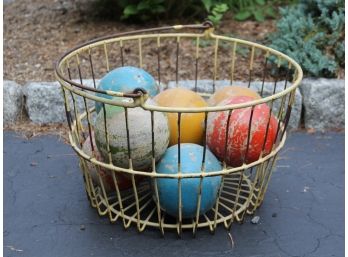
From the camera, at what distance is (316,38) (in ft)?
11.6

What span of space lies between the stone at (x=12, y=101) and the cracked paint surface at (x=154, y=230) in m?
0.33

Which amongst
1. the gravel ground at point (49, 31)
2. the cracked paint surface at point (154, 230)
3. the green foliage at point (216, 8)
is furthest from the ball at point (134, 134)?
the green foliage at point (216, 8)

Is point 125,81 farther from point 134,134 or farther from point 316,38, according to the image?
point 316,38

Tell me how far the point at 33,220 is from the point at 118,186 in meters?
0.40

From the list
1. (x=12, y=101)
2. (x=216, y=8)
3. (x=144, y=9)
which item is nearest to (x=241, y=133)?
(x=12, y=101)

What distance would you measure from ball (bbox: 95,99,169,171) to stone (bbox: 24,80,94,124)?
1209 millimetres

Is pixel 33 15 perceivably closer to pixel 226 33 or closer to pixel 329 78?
pixel 226 33

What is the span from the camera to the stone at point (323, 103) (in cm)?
335

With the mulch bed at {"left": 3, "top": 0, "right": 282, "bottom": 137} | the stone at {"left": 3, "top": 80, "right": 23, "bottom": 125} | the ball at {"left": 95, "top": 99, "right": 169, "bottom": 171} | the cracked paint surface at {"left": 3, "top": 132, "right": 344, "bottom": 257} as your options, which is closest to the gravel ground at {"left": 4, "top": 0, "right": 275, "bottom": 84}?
the mulch bed at {"left": 3, "top": 0, "right": 282, "bottom": 137}

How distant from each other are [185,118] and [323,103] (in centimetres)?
129

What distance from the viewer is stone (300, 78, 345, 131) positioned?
11.0 feet

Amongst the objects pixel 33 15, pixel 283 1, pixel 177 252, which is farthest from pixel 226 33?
pixel 177 252

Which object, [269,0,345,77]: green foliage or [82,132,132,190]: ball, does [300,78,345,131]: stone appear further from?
[82,132,132,190]: ball

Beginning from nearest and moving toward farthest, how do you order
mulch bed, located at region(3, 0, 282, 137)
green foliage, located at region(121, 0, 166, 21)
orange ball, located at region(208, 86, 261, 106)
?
orange ball, located at region(208, 86, 261, 106) → mulch bed, located at region(3, 0, 282, 137) → green foliage, located at region(121, 0, 166, 21)
